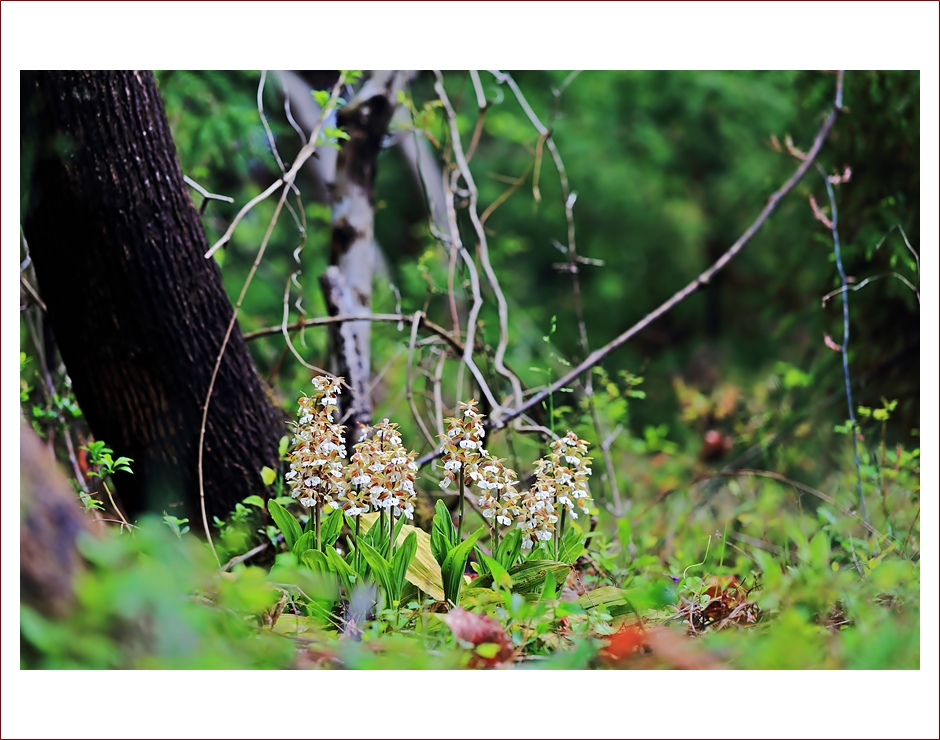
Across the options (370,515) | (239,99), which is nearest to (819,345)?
(370,515)

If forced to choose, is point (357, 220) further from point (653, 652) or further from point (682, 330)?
point (682, 330)

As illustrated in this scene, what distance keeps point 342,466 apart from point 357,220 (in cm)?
143

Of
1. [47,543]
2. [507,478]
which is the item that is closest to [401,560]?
[507,478]

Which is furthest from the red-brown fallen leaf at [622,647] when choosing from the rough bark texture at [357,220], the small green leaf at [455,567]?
the rough bark texture at [357,220]

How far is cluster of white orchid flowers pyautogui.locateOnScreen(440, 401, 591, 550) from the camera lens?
1.94m

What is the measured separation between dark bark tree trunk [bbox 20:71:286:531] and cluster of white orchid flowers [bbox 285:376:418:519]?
44 cm

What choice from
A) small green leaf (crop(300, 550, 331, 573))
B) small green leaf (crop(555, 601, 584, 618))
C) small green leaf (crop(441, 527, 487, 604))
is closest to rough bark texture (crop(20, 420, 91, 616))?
small green leaf (crop(300, 550, 331, 573))

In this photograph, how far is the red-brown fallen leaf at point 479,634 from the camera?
171cm

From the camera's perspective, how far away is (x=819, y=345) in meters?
3.57

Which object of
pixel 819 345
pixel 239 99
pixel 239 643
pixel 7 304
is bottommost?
pixel 819 345

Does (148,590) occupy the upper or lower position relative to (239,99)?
lower

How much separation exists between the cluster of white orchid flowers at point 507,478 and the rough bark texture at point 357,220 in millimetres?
1019

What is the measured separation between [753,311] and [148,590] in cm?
677
